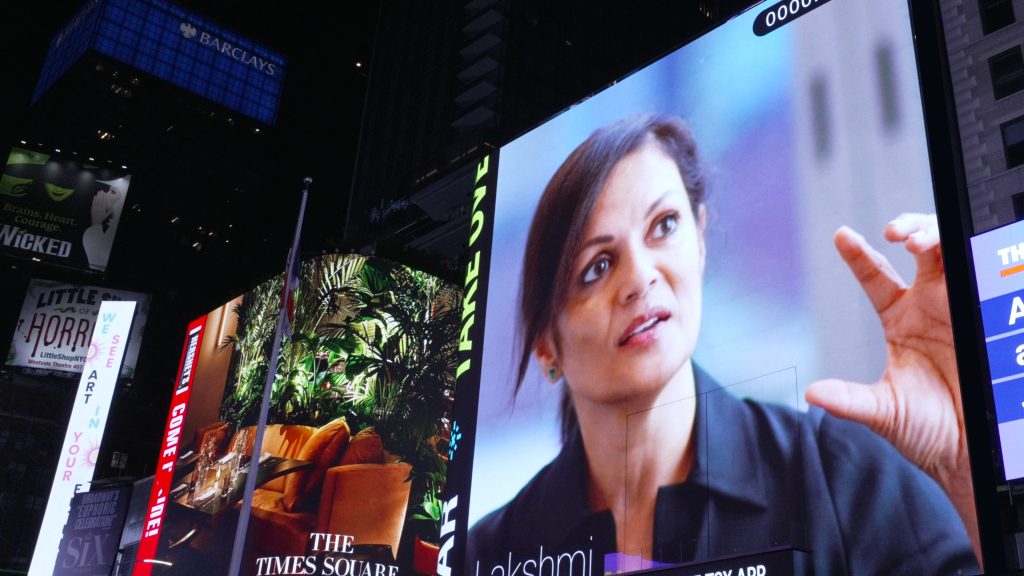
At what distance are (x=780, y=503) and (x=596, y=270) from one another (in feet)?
20.4

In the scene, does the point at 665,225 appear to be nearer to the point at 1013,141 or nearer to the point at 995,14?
the point at 1013,141

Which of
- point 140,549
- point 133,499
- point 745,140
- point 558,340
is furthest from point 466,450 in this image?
point 133,499

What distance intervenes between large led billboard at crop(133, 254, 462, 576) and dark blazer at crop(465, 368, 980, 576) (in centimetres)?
1314

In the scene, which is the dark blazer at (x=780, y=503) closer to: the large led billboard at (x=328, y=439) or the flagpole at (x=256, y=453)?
the flagpole at (x=256, y=453)

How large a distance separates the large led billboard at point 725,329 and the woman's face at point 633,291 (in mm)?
43

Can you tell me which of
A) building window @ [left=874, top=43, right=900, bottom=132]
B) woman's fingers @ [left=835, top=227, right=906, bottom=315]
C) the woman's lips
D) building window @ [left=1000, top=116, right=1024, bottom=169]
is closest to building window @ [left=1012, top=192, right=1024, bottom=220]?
building window @ [left=1000, top=116, right=1024, bottom=169]

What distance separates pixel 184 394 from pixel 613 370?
22.8 meters

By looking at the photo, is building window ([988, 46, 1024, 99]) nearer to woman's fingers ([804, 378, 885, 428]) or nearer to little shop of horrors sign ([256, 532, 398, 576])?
little shop of horrors sign ([256, 532, 398, 576])

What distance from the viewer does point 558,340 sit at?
798 inches

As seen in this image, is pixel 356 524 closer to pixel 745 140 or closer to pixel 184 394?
pixel 184 394

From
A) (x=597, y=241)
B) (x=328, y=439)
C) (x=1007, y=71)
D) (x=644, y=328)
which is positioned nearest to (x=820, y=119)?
(x=644, y=328)

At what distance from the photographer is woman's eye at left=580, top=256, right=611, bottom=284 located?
19922mm

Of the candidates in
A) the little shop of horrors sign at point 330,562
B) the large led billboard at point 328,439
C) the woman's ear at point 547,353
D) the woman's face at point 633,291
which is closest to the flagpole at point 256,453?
the woman's ear at point 547,353

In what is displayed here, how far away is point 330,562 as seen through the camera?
30453mm
